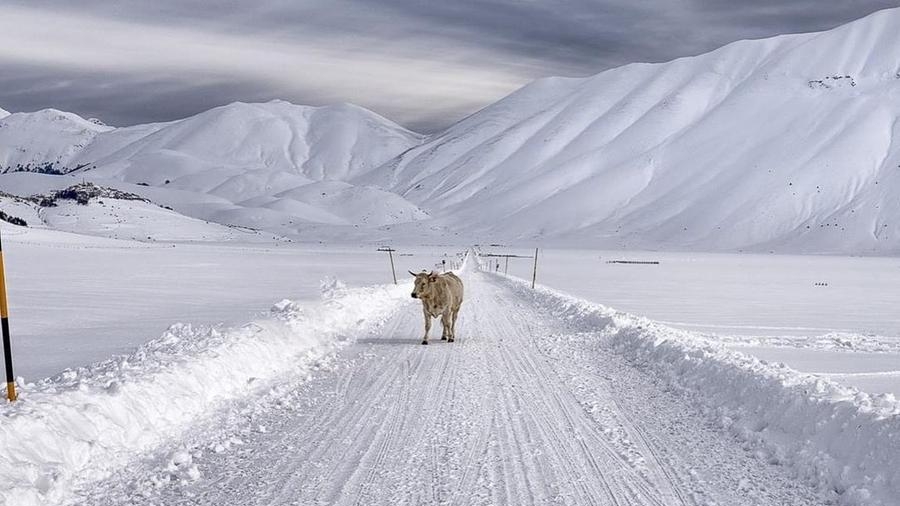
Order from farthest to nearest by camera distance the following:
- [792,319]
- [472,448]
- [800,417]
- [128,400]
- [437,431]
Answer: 1. [792,319]
2. [437,431]
3. [128,400]
4. [800,417]
5. [472,448]

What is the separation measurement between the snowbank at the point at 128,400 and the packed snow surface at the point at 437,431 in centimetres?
3

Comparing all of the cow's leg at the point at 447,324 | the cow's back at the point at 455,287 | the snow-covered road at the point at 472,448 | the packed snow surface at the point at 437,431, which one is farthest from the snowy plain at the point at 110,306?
the snow-covered road at the point at 472,448

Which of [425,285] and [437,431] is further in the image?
[425,285]

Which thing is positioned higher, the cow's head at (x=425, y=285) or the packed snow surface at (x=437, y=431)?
the cow's head at (x=425, y=285)

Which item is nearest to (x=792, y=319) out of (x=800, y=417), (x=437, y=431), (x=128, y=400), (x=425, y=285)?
(x=425, y=285)

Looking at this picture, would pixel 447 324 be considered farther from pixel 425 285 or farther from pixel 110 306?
pixel 110 306

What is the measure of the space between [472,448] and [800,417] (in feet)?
12.1

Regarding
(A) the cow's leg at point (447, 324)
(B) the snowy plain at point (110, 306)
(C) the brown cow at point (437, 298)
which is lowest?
(B) the snowy plain at point (110, 306)

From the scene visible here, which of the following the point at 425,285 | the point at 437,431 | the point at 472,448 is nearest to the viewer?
the point at 472,448

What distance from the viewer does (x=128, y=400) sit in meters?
8.86

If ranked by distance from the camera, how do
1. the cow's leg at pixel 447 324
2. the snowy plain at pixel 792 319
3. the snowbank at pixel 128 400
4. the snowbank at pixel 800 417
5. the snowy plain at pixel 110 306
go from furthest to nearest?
the cow's leg at pixel 447 324 < the snowy plain at pixel 792 319 < the snowy plain at pixel 110 306 < the snowbank at pixel 800 417 < the snowbank at pixel 128 400

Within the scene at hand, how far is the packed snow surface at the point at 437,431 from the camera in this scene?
22.7ft

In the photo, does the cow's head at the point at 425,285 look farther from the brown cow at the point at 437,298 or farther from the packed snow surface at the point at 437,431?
the packed snow surface at the point at 437,431

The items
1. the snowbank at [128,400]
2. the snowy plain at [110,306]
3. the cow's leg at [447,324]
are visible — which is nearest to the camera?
the snowbank at [128,400]
